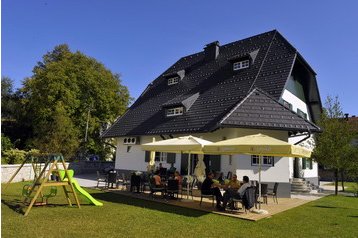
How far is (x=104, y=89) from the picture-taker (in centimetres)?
3709

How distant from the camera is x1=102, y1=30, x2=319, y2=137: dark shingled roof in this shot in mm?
17022

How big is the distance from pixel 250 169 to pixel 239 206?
15.2ft

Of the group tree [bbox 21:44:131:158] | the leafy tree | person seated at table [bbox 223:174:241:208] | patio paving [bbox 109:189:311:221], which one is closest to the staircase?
patio paving [bbox 109:189:311:221]

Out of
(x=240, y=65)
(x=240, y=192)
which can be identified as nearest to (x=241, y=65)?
(x=240, y=65)

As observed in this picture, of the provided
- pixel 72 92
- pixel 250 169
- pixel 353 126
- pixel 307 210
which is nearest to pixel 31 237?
pixel 307 210

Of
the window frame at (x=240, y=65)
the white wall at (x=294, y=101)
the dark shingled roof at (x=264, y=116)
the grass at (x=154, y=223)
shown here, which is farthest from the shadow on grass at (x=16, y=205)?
the white wall at (x=294, y=101)

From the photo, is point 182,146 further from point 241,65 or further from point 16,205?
point 241,65

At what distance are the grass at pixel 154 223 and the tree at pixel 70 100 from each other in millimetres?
18660

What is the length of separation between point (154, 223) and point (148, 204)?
11.2 ft

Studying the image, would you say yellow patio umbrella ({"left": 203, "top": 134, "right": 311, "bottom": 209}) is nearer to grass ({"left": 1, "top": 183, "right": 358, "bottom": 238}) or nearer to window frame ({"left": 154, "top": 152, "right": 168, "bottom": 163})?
grass ({"left": 1, "top": 183, "right": 358, "bottom": 238})

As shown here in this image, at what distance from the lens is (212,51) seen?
25.8 metres

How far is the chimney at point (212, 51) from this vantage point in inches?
1005

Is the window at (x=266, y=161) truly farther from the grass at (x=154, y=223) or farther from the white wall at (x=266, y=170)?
the grass at (x=154, y=223)

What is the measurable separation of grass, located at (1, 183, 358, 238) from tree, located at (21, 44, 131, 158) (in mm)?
18660
